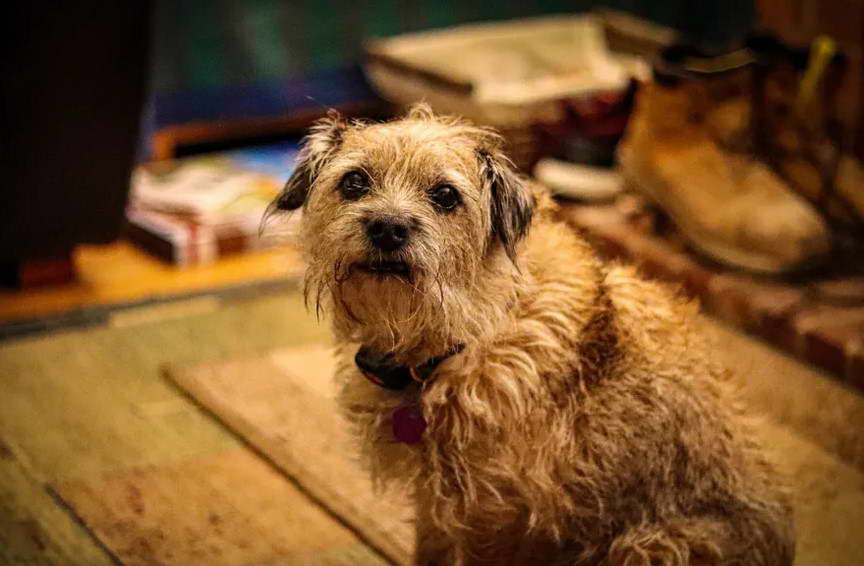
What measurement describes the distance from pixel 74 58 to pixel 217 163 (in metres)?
1.07

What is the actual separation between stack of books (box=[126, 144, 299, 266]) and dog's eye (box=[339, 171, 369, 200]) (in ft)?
5.14

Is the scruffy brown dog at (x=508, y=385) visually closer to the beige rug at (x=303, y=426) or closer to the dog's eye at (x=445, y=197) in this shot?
the dog's eye at (x=445, y=197)

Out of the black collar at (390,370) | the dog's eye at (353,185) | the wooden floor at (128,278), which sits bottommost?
the wooden floor at (128,278)

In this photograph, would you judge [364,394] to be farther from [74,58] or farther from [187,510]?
[74,58]

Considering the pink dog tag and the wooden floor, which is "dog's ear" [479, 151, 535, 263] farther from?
the wooden floor

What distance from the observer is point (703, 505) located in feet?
5.56

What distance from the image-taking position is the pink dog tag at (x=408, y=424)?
165 cm

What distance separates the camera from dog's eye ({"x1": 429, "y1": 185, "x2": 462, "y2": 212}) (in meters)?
1.58

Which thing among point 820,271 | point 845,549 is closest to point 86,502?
point 845,549

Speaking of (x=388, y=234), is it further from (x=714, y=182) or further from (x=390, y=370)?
(x=714, y=182)

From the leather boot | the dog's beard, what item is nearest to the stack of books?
the leather boot

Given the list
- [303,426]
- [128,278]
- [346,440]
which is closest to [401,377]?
[346,440]

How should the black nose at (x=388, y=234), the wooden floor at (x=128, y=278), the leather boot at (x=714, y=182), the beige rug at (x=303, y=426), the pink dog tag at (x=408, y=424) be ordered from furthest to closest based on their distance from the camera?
1. the wooden floor at (x=128, y=278)
2. the leather boot at (x=714, y=182)
3. the beige rug at (x=303, y=426)
4. the pink dog tag at (x=408, y=424)
5. the black nose at (x=388, y=234)

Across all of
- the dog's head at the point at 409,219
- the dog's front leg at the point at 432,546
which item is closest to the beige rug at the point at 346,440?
the dog's front leg at the point at 432,546
